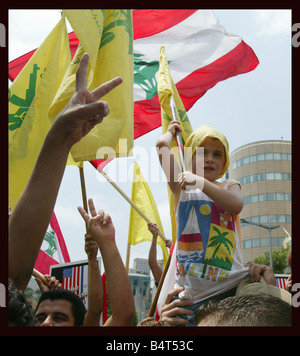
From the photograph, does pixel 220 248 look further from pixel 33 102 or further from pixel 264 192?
pixel 264 192

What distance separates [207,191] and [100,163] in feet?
8.36

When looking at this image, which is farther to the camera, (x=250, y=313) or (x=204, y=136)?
(x=204, y=136)

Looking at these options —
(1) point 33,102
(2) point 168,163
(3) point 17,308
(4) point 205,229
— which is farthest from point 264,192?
(3) point 17,308

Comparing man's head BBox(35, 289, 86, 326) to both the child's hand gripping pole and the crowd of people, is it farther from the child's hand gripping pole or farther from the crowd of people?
the child's hand gripping pole

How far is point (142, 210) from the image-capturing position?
5855 mm

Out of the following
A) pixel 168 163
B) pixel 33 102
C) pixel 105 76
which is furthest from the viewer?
pixel 33 102

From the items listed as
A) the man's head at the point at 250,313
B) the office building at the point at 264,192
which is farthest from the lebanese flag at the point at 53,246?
the office building at the point at 264,192

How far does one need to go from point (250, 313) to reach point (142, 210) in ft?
14.5

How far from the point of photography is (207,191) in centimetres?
244

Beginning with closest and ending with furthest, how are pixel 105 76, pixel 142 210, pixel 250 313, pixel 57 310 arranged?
pixel 250 313 < pixel 57 310 < pixel 105 76 < pixel 142 210

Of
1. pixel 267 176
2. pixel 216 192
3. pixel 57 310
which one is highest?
pixel 267 176

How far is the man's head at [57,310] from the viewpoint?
2426mm

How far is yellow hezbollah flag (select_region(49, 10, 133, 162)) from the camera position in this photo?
2.94m

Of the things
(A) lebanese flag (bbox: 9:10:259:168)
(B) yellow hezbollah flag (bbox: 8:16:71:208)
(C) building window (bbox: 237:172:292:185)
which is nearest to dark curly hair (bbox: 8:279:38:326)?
(B) yellow hezbollah flag (bbox: 8:16:71:208)
